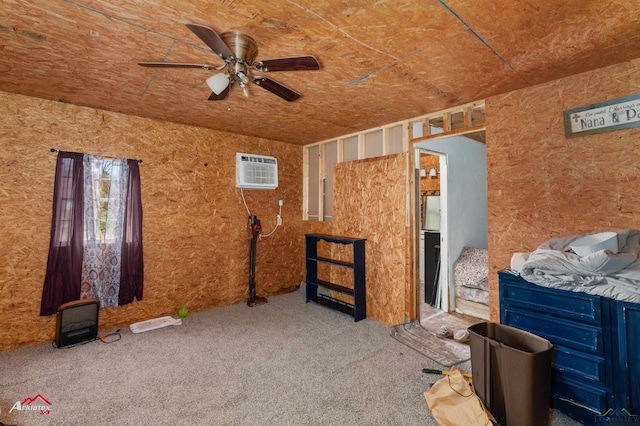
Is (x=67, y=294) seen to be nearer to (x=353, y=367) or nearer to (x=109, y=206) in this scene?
(x=109, y=206)

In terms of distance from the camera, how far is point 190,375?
245cm

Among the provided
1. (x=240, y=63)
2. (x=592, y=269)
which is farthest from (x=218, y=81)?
(x=592, y=269)

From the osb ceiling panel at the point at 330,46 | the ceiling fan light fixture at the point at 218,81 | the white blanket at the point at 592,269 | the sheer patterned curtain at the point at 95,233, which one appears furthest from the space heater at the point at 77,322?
the white blanket at the point at 592,269

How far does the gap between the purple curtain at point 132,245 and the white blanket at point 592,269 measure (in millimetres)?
3855

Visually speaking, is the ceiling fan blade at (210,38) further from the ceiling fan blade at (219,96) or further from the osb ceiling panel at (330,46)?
the ceiling fan blade at (219,96)

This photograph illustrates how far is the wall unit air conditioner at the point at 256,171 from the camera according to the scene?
13.7 ft

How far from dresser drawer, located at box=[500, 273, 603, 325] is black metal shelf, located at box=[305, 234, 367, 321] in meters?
1.76

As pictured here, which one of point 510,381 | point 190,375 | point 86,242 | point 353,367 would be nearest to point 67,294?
point 86,242

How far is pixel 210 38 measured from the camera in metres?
1.62

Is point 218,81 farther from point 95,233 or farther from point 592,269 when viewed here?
point 592,269

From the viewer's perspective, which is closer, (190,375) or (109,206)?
(190,375)

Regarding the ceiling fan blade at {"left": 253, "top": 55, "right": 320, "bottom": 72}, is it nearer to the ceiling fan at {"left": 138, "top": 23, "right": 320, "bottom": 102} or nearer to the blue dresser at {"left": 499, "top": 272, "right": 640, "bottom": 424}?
the ceiling fan at {"left": 138, "top": 23, "right": 320, "bottom": 102}

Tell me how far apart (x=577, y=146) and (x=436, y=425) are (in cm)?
236

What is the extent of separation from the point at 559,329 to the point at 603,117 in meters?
1.63
